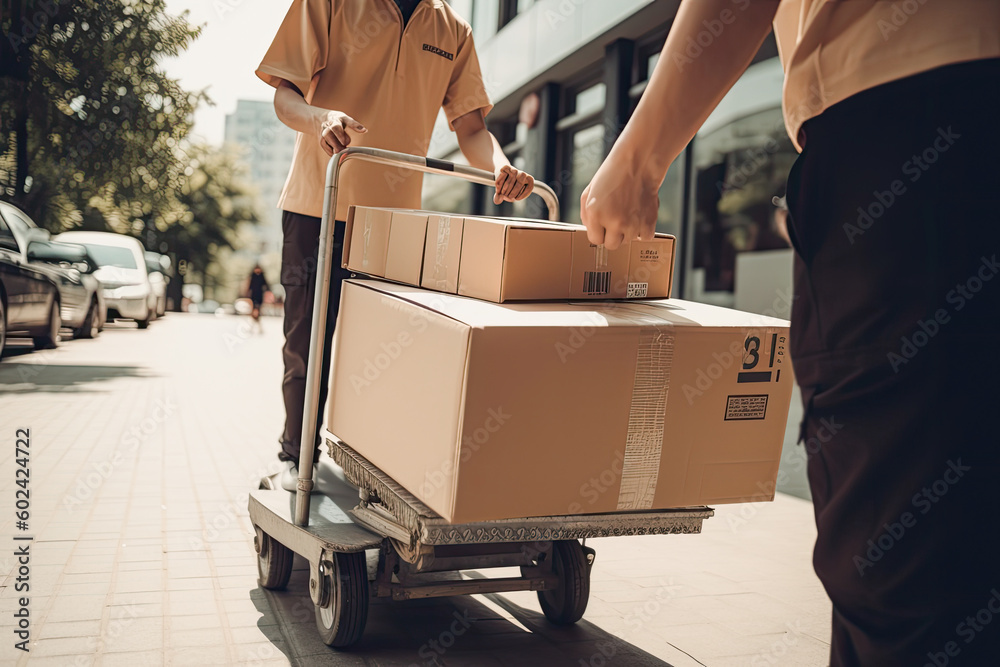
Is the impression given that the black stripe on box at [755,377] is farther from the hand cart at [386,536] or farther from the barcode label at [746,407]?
the hand cart at [386,536]

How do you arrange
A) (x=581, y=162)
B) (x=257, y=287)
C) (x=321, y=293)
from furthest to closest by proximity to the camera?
(x=257, y=287) → (x=581, y=162) → (x=321, y=293)

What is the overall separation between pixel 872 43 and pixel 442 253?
55.5 inches

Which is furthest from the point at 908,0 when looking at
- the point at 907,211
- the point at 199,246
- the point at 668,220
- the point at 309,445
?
the point at 199,246

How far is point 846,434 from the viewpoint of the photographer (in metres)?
0.99

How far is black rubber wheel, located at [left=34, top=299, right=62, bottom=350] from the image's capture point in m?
9.68

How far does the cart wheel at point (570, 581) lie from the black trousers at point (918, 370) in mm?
1810

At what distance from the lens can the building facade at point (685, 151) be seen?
8.14 m

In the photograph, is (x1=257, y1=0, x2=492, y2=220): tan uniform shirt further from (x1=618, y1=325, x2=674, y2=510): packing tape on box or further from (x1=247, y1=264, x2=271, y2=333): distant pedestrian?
(x1=247, y1=264, x2=271, y2=333): distant pedestrian

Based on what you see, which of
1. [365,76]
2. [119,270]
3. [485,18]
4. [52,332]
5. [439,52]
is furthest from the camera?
[485,18]

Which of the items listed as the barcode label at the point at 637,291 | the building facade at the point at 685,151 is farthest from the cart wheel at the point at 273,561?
A: the building facade at the point at 685,151

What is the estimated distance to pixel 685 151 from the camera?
9094 mm

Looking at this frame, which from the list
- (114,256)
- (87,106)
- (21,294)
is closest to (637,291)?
(21,294)

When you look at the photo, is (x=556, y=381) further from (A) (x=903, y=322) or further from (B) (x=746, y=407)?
(A) (x=903, y=322)

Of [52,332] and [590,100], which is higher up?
[590,100]
